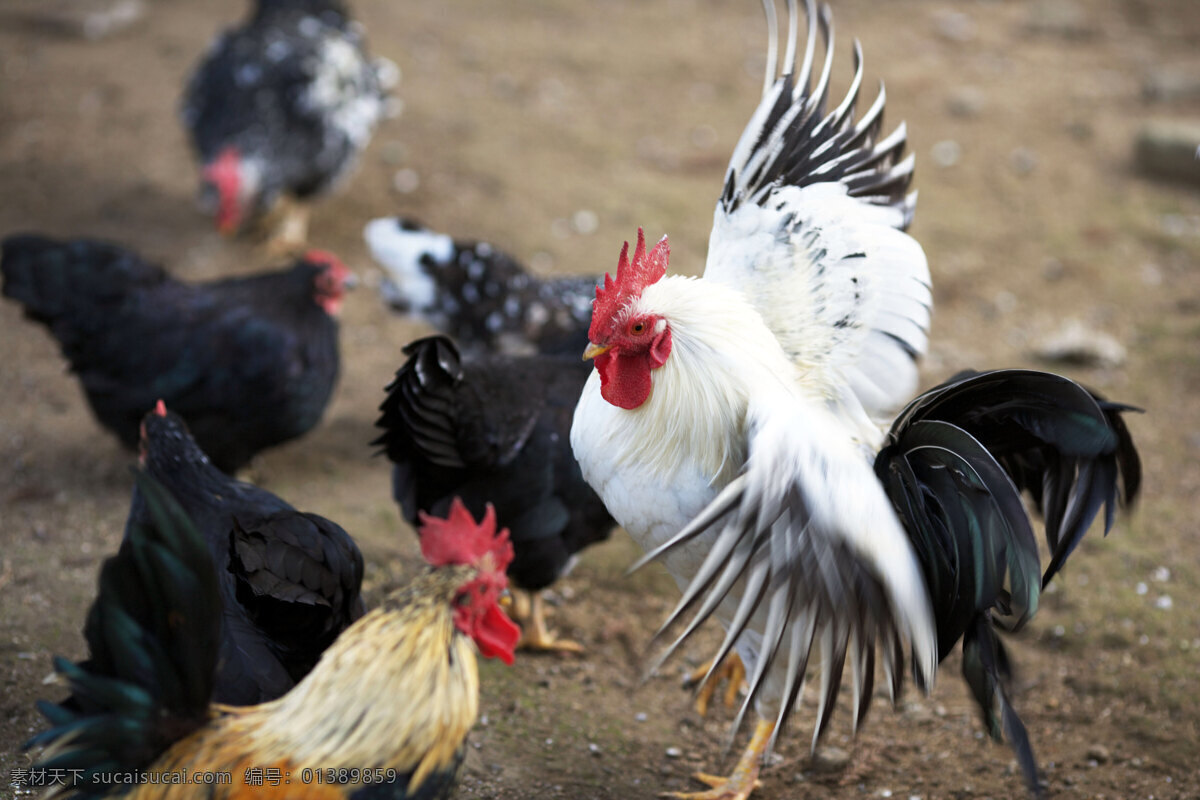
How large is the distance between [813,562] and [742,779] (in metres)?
1.39

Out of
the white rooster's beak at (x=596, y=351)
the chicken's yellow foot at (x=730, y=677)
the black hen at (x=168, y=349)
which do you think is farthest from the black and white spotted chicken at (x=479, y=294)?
the white rooster's beak at (x=596, y=351)

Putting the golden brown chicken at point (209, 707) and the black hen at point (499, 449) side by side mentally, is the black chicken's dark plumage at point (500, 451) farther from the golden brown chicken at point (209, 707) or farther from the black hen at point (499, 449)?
the golden brown chicken at point (209, 707)

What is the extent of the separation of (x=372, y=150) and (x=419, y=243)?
131 inches

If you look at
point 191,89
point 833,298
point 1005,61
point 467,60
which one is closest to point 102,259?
point 191,89

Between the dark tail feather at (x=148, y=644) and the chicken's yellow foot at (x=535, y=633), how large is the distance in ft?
6.00

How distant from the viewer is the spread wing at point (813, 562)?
222 centimetres

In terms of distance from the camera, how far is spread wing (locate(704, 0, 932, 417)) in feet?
10.5

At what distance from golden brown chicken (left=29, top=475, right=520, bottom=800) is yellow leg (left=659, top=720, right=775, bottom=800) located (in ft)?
3.93

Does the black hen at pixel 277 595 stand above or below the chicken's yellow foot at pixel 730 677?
above

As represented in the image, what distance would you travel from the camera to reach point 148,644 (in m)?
2.26

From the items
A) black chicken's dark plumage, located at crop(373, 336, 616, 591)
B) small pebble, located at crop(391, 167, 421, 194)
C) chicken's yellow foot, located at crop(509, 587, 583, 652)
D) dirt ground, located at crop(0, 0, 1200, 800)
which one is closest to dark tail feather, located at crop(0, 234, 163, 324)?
dirt ground, located at crop(0, 0, 1200, 800)

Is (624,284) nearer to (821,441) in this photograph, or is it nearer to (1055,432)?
(821,441)

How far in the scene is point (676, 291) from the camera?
2.84m

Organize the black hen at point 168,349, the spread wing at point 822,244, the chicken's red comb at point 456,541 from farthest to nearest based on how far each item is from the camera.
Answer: the black hen at point 168,349 < the spread wing at point 822,244 < the chicken's red comb at point 456,541
